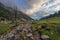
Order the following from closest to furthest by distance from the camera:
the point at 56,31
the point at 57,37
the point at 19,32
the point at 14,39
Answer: the point at 14,39 < the point at 19,32 < the point at 57,37 < the point at 56,31

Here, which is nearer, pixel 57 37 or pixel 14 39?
pixel 14 39

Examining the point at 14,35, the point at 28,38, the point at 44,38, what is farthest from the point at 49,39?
the point at 14,35

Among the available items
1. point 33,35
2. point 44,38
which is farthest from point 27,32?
point 44,38

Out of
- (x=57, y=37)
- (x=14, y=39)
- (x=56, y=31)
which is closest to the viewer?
(x=14, y=39)

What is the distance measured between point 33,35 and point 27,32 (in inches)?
124

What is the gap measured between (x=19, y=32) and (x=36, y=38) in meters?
8.17

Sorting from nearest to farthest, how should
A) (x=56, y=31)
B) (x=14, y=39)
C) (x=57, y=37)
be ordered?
(x=14, y=39), (x=57, y=37), (x=56, y=31)

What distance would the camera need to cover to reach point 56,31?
81.8m

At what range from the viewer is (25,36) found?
65.2m

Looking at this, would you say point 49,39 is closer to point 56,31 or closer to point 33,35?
point 33,35

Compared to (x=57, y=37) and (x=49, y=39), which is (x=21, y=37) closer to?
(x=49, y=39)

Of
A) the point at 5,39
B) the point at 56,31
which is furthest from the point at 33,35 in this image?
the point at 56,31

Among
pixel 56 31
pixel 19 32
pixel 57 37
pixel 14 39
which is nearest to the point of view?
pixel 14 39

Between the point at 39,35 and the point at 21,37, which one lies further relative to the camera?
the point at 39,35
